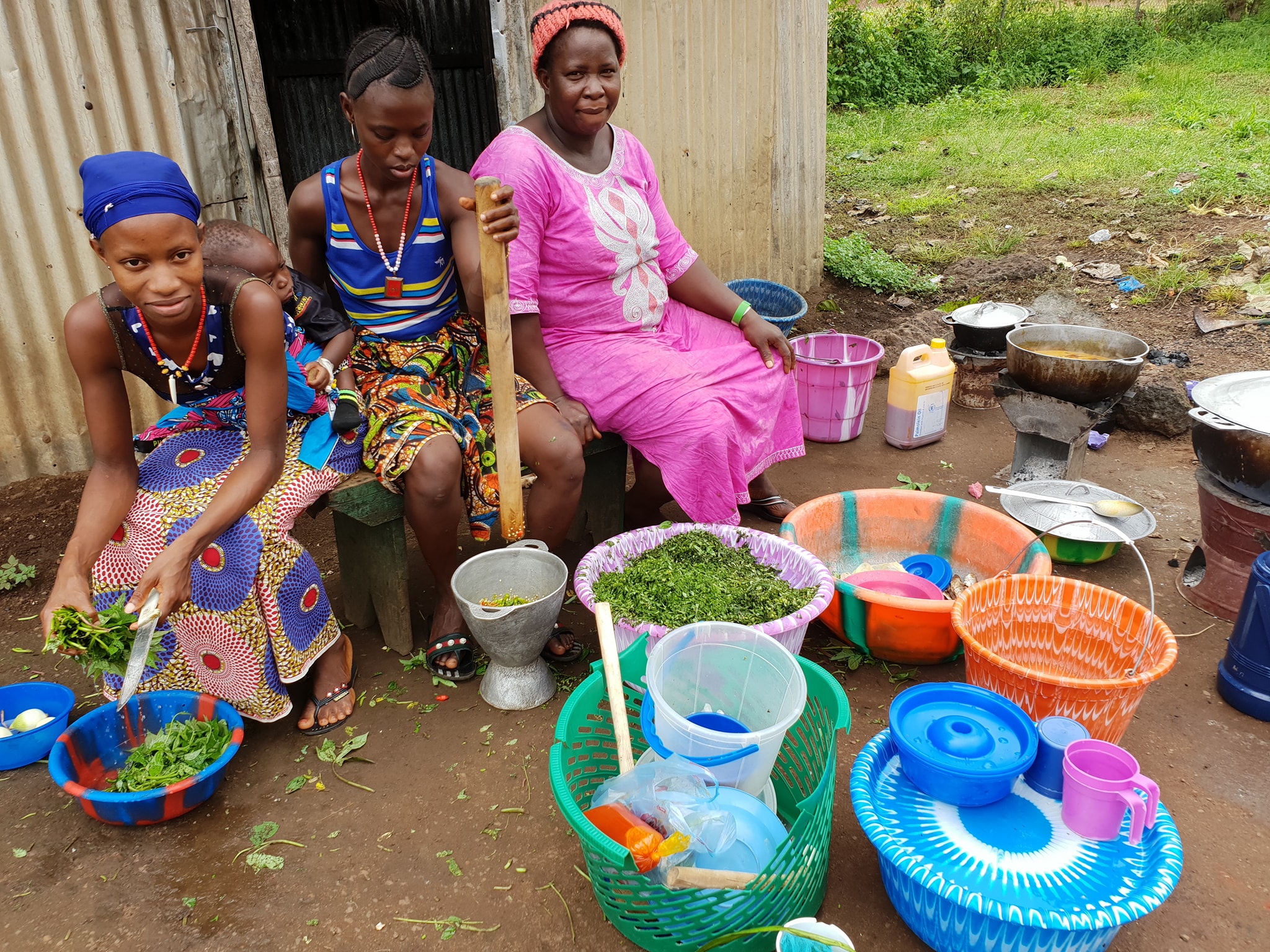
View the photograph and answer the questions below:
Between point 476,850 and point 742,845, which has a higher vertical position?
point 742,845

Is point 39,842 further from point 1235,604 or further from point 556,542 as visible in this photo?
point 1235,604

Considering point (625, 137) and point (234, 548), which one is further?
point (625, 137)

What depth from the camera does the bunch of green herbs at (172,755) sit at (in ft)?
7.73

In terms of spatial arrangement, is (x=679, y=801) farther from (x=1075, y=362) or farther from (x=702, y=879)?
(x=1075, y=362)

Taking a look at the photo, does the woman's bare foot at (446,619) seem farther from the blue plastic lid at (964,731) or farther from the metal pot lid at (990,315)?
the metal pot lid at (990,315)

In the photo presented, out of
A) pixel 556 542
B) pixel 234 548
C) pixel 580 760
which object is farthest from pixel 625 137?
pixel 580 760

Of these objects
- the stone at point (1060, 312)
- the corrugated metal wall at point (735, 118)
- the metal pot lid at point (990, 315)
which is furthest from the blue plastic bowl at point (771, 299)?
the stone at point (1060, 312)

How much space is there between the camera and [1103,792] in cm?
183

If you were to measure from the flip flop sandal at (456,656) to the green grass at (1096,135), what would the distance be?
6615 millimetres

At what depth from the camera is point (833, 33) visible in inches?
Result: 487

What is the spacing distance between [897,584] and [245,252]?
2.39 m

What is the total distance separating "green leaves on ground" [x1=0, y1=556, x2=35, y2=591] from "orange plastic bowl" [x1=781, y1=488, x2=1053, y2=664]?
293 centimetres

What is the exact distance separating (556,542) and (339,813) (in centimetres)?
109

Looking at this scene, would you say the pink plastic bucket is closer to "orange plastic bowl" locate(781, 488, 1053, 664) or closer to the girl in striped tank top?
"orange plastic bowl" locate(781, 488, 1053, 664)
